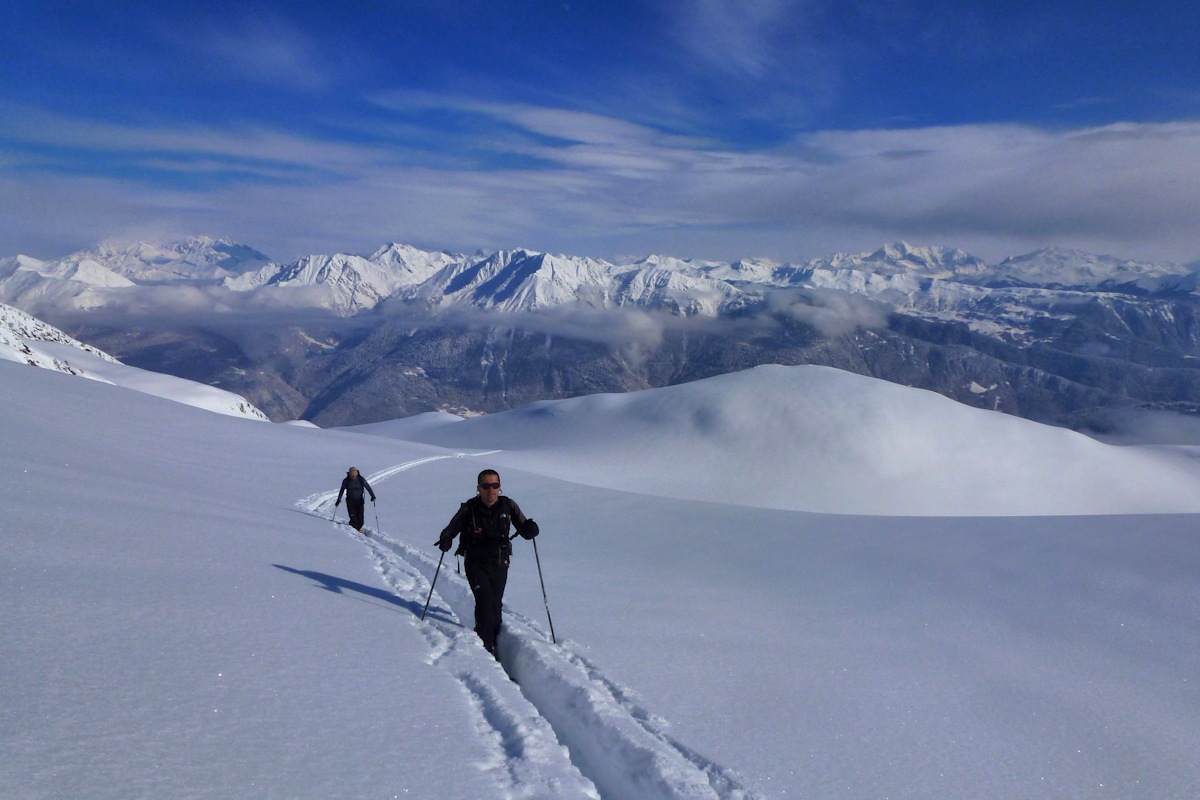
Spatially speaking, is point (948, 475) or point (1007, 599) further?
point (948, 475)

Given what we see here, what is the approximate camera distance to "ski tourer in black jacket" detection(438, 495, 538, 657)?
347 inches

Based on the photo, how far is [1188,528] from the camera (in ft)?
52.4

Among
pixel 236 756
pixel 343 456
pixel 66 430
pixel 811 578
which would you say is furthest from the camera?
pixel 343 456

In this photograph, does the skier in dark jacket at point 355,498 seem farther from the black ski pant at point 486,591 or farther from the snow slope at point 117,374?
the snow slope at point 117,374

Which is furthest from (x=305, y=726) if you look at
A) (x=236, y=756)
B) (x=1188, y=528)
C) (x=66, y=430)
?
(x=1188, y=528)

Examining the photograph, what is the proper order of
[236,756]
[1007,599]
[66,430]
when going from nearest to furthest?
[236,756] < [1007,599] < [66,430]

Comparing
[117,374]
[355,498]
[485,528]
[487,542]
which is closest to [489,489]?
[485,528]

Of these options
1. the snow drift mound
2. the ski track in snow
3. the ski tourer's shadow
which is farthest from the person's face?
the snow drift mound

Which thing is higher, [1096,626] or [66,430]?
[66,430]

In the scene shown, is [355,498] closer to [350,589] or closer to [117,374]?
[350,589]

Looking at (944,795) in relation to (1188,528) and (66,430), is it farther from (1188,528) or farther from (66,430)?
(66,430)

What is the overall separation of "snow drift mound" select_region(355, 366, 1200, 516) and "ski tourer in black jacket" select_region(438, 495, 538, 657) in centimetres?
5014

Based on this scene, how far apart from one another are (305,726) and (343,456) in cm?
3278

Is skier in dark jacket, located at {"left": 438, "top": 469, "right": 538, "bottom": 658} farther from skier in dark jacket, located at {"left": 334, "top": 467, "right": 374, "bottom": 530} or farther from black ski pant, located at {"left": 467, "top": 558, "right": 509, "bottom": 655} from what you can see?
skier in dark jacket, located at {"left": 334, "top": 467, "right": 374, "bottom": 530}
